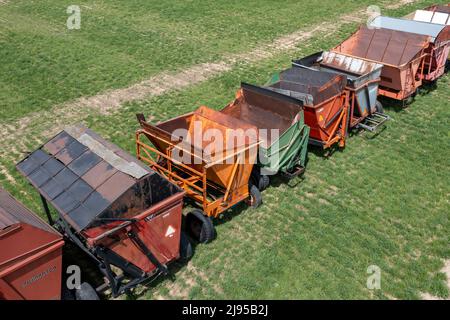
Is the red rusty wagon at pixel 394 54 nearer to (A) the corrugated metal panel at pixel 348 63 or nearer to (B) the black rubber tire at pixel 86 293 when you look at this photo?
(A) the corrugated metal panel at pixel 348 63

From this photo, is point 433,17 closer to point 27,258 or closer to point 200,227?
point 200,227

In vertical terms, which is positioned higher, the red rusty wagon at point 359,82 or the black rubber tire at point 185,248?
the red rusty wagon at point 359,82

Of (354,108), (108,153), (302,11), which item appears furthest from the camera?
(302,11)

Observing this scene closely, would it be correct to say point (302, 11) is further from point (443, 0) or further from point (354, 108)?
point (354, 108)

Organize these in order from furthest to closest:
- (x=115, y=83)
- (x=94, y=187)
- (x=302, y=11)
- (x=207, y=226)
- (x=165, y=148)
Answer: (x=302, y=11)
(x=115, y=83)
(x=165, y=148)
(x=207, y=226)
(x=94, y=187)

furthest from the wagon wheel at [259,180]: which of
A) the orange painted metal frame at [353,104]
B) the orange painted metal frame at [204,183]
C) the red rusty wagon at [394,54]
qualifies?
the red rusty wagon at [394,54]

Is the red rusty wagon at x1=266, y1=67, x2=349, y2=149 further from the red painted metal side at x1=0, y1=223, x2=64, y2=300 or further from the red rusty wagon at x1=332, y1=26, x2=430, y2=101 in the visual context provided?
the red painted metal side at x1=0, y1=223, x2=64, y2=300

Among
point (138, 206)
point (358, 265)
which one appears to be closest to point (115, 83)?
point (138, 206)
